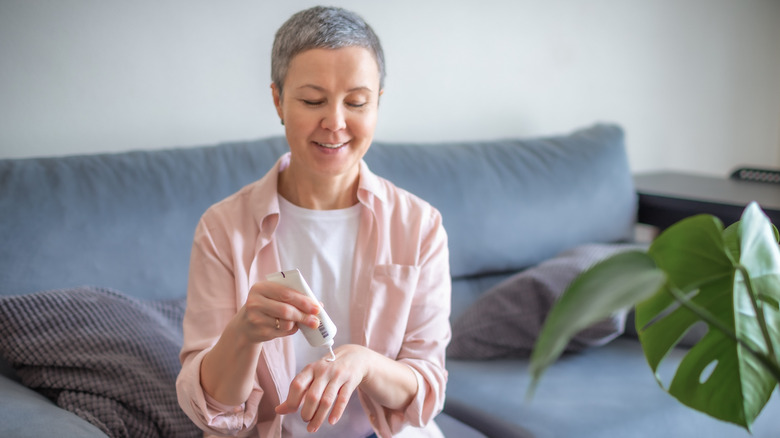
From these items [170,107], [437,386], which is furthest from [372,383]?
[170,107]

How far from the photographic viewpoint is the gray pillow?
65.3 inches

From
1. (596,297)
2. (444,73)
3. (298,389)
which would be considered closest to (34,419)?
(298,389)

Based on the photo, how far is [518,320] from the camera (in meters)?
1.66

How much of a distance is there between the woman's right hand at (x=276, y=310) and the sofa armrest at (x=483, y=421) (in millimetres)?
673

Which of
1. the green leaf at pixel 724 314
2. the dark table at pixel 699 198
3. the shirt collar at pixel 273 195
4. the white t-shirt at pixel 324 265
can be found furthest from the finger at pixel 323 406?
the dark table at pixel 699 198

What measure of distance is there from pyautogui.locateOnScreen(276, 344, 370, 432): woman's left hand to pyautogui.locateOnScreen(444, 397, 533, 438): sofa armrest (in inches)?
21.2

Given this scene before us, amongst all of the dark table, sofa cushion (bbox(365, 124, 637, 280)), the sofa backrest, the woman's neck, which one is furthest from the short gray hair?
the dark table

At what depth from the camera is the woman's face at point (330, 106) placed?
3.47 feet

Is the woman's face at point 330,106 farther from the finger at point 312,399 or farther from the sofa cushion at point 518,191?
the sofa cushion at point 518,191

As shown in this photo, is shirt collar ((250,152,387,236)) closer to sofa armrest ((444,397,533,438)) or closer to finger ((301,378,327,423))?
finger ((301,378,327,423))

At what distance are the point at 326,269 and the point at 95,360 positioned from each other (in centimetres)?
41

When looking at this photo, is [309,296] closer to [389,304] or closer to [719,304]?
[389,304]

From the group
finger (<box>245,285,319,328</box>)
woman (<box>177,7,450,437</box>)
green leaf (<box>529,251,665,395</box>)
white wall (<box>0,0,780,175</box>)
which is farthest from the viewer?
white wall (<box>0,0,780,175</box>)

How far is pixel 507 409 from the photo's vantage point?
1.47 m
